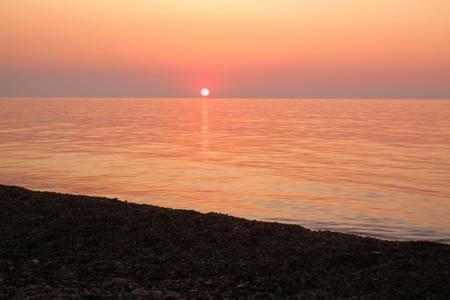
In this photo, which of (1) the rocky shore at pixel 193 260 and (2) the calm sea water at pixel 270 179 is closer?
(1) the rocky shore at pixel 193 260

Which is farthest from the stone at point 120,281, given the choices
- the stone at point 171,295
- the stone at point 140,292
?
the stone at point 171,295

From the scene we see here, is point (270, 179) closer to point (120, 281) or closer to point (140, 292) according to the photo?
point (120, 281)

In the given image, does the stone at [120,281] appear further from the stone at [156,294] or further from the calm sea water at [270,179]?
the calm sea water at [270,179]

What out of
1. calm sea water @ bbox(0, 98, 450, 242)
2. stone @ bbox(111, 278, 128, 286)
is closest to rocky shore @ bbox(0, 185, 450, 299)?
stone @ bbox(111, 278, 128, 286)

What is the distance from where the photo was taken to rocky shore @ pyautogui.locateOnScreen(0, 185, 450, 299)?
33.2 feet

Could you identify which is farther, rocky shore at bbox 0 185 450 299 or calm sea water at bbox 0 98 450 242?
calm sea water at bbox 0 98 450 242

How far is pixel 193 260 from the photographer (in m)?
12.1

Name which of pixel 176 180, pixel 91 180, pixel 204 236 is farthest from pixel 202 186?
pixel 204 236

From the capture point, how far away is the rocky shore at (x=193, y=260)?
33.2ft

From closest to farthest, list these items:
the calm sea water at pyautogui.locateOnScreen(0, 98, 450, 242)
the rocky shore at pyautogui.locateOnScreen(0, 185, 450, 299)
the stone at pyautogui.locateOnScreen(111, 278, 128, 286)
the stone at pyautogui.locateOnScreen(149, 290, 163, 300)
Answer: the stone at pyautogui.locateOnScreen(149, 290, 163, 300)
the rocky shore at pyautogui.locateOnScreen(0, 185, 450, 299)
the stone at pyautogui.locateOnScreen(111, 278, 128, 286)
the calm sea water at pyautogui.locateOnScreen(0, 98, 450, 242)

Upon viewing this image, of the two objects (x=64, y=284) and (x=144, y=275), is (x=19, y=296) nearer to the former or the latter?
(x=64, y=284)

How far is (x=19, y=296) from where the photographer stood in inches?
374

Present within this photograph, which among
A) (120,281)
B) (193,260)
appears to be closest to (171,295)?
(120,281)

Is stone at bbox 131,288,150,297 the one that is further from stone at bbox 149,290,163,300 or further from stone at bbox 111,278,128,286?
stone at bbox 111,278,128,286
